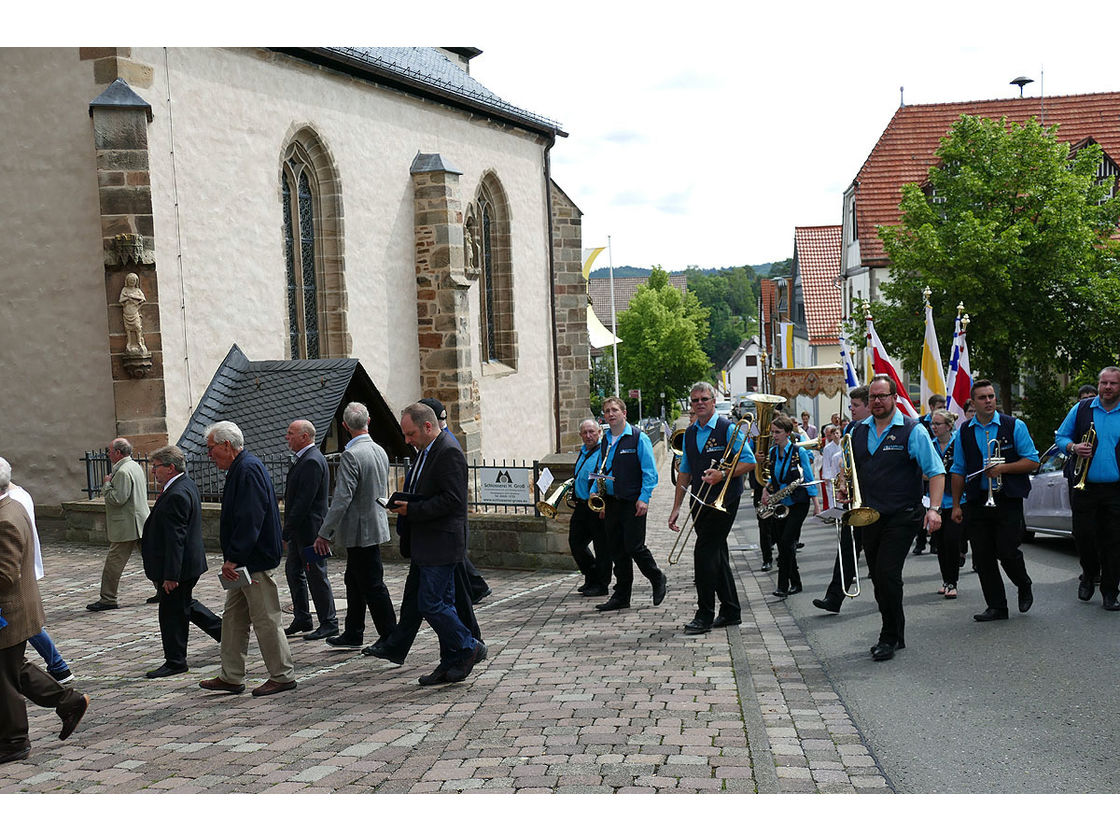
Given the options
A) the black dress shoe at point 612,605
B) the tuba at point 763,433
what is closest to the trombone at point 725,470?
the black dress shoe at point 612,605

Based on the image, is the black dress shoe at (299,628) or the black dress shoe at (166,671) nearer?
the black dress shoe at (166,671)

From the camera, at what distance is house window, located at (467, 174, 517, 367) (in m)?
24.8

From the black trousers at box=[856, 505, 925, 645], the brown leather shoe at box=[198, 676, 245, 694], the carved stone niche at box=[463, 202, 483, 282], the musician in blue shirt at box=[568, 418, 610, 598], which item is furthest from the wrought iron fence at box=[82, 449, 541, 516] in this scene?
the carved stone niche at box=[463, 202, 483, 282]

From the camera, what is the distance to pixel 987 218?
946 inches

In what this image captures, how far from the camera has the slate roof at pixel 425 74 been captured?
18.7 m

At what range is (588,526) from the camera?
10.4 meters

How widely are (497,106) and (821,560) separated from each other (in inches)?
544

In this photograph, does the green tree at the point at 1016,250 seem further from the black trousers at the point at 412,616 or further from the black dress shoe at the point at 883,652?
the black trousers at the point at 412,616

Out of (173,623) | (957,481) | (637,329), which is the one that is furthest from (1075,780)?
(637,329)

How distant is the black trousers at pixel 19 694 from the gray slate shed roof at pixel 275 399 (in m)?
7.97

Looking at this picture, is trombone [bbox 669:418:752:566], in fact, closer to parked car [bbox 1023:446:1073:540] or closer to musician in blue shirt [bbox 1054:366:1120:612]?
musician in blue shirt [bbox 1054:366:1120:612]

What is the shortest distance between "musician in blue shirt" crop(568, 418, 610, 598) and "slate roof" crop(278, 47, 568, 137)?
10557 mm

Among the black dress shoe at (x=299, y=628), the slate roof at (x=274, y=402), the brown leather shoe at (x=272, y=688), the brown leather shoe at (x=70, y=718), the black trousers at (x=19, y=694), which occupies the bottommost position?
the black dress shoe at (x=299, y=628)

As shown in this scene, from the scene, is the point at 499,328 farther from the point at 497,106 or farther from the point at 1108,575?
the point at 1108,575
